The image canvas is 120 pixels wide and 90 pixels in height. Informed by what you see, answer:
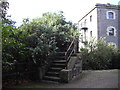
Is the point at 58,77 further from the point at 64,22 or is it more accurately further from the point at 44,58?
the point at 64,22

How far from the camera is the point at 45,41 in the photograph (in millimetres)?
6738

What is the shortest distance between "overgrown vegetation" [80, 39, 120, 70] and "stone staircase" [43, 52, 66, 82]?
9.95 ft

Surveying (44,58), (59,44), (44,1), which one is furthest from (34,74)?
(44,1)

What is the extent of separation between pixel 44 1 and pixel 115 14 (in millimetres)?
16203

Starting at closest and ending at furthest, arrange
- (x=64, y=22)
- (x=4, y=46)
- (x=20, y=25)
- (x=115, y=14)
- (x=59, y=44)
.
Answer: (x=4, y=46)
(x=20, y=25)
(x=59, y=44)
(x=64, y=22)
(x=115, y=14)

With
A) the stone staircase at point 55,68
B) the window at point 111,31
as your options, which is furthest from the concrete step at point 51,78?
the window at point 111,31

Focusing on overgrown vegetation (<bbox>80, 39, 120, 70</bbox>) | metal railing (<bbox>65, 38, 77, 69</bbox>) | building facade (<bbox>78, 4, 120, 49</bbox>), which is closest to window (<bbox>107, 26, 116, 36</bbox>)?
building facade (<bbox>78, 4, 120, 49</bbox>)

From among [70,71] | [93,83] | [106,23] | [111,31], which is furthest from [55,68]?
[111,31]

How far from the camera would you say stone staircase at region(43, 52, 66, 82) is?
631 cm

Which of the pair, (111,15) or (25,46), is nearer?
(25,46)

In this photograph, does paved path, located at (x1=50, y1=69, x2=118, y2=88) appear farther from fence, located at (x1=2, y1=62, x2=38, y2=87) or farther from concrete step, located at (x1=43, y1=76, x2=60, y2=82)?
fence, located at (x1=2, y1=62, x2=38, y2=87)

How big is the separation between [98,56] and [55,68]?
16.0 ft

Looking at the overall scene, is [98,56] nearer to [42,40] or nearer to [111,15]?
[42,40]

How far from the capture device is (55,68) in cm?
686
